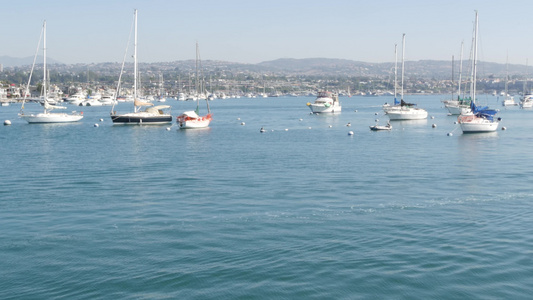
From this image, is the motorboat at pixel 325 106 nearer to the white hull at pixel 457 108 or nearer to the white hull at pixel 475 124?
the white hull at pixel 457 108

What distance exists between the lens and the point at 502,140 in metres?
56.8

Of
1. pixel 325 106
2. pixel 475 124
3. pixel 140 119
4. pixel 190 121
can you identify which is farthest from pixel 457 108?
pixel 140 119

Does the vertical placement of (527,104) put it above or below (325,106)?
below

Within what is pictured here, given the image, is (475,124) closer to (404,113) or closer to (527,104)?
(404,113)

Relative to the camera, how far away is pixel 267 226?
22.5 metres

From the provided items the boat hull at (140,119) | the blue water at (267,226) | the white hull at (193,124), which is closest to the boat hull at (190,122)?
the white hull at (193,124)

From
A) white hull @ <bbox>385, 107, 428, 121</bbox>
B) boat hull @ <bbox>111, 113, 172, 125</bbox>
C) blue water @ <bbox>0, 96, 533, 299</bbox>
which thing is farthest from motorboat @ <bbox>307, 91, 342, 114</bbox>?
blue water @ <bbox>0, 96, 533, 299</bbox>

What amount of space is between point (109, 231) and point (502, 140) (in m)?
44.1

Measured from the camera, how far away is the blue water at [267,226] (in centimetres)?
1669

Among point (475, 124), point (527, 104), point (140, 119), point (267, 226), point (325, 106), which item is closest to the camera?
point (267, 226)

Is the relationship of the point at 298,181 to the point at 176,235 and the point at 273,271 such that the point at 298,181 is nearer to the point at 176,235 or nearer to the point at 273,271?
the point at 176,235

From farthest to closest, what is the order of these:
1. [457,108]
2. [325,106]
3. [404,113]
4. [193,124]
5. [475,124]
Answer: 1. [325,106]
2. [457,108]
3. [404,113]
4. [193,124]
5. [475,124]

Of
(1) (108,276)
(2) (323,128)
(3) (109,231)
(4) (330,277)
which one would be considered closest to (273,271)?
(4) (330,277)

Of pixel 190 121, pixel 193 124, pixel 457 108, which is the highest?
pixel 457 108
